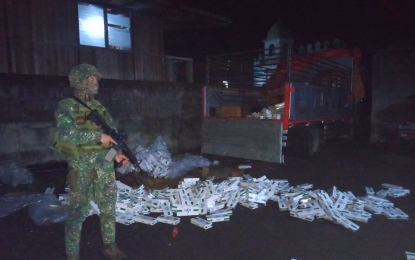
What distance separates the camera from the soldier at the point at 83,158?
9.08 feet

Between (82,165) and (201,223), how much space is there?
6.04 feet

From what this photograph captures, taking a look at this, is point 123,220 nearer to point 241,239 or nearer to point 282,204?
point 241,239

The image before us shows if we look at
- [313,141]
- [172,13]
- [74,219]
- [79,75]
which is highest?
[172,13]

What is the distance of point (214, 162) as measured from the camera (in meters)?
7.65

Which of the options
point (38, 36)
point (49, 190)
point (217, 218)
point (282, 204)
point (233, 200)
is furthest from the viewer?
point (38, 36)

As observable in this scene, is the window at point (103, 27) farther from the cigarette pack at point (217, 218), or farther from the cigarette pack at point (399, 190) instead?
the cigarette pack at point (399, 190)

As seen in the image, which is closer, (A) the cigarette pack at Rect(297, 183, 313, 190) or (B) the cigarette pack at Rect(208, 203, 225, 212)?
(B) the cigarette pack at Rect(208, 203, 225, 212)

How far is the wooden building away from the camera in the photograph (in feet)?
23.7

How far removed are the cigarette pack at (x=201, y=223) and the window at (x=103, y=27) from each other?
6470 mm

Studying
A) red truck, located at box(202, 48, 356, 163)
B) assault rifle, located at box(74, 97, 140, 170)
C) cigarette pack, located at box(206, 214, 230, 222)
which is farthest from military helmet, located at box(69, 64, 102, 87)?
red truck, located at box(202, 48, 356, 163)

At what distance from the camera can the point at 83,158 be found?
113 inches

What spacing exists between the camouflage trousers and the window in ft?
21.2

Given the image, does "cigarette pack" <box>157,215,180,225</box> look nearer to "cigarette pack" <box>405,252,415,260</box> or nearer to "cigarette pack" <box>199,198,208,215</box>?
"cigarette pack" <box>199,198,208,215</box>

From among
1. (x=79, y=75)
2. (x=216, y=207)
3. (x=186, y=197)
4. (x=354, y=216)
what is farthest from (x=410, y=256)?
(x=79, y=75)
